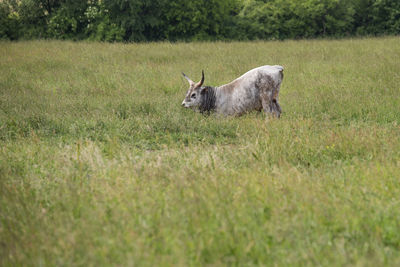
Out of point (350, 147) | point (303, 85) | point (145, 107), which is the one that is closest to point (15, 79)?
point (145, 107)

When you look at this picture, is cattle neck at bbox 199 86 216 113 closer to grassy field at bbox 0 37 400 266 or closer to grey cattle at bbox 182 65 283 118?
grey cattle at bbox 182 65 283 118

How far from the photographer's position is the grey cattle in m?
8.85

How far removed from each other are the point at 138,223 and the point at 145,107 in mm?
5924

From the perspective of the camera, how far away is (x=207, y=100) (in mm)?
9414

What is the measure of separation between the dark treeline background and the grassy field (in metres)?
20.1

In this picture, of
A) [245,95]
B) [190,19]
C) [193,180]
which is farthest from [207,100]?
[190,19]

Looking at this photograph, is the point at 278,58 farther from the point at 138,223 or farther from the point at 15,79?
the point at 138,223

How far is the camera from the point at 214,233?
3.57 m

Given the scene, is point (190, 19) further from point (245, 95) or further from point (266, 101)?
point (266, 101)

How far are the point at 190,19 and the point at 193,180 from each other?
98.3ft

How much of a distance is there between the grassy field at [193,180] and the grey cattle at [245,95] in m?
0.31

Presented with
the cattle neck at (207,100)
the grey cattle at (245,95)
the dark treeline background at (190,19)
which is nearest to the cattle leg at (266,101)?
the grey cattle at (245,95)

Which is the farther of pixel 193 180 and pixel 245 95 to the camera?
pixel 245 95

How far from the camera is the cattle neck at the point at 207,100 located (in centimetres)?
939
